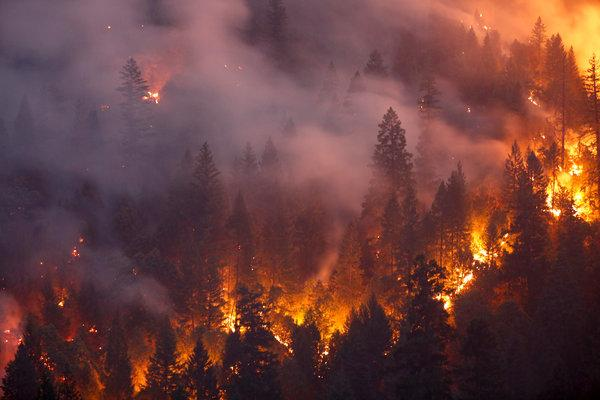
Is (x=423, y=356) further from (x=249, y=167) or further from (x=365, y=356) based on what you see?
(x=249, y=167)

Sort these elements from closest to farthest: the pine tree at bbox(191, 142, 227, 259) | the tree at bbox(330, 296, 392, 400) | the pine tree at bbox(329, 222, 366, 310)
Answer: the tree at bbox(330, 296, 392, 400) < the pine tree at bbox(329, 222, 366, 310) < the pine tree at bbox(191, 142, 227, 259)

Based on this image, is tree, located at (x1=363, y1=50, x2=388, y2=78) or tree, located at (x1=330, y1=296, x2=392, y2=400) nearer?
tree, located at (x1=330, y1=296, x2=392, y2=400)

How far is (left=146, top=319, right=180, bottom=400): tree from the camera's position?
6394 centimetres

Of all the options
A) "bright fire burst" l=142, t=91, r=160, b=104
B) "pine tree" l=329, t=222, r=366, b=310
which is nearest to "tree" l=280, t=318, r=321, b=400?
"pine tree" l=329, t=222, r=366, b=310

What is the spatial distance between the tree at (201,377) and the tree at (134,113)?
170 ft

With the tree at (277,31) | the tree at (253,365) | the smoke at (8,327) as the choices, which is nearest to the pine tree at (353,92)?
the tree at (277,31)

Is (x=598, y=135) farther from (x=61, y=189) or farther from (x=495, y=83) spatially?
(x=61, y=189)

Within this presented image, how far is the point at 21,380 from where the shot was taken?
207 ft

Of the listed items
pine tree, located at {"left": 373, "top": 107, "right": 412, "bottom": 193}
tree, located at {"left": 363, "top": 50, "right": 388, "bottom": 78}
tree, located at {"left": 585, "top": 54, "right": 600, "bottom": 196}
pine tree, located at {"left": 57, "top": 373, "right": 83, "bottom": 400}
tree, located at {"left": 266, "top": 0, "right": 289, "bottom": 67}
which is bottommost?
pine tree, located at {"left": 57, "top": 373, "right": 83, "bottom": 400}

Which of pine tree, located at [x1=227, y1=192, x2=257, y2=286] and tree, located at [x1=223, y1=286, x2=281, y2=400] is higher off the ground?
Answer: pine tree, located at [x1=227, y1=192, x2=257, y2=286]

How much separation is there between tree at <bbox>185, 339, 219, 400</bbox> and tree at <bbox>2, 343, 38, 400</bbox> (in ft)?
47.2

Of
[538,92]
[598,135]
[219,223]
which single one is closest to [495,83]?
[538,92]

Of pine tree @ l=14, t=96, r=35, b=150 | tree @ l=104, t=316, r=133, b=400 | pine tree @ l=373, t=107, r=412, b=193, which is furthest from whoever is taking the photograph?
pine tree @ l=14, t=96, r=35, b=150

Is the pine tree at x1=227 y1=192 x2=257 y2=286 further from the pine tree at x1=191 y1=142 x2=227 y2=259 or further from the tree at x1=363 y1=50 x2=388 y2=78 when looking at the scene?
the tree at x1=363 y1=50 x2=388 y2=78
